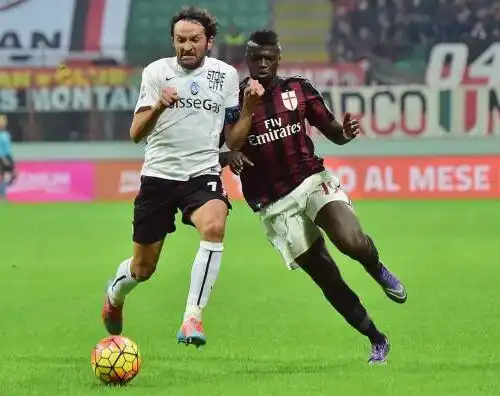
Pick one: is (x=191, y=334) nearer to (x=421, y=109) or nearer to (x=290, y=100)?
(x=290, y=100)

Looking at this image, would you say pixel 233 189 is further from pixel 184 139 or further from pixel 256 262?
pixel 184 139

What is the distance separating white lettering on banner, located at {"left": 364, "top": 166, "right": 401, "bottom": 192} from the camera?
2266 cm

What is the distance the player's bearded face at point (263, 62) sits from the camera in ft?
22.2

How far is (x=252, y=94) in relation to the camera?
6352 millimetres

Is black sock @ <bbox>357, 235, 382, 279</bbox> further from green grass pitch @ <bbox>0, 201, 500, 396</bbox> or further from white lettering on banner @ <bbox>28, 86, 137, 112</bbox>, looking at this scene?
white lettering on banner @ <bbox>28, 86, 137, 112</bbox>

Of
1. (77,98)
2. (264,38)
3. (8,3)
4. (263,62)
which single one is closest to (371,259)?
(263,62)

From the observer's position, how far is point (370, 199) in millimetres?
22375

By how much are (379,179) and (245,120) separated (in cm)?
1638

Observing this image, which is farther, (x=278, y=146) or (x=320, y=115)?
(x=320, y=115)

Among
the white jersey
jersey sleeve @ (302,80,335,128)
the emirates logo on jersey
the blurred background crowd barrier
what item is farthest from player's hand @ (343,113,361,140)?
the emirates logo on jersey

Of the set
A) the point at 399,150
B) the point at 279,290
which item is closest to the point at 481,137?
the point at 399,150

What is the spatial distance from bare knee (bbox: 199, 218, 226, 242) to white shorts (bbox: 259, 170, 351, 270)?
22.1 inches

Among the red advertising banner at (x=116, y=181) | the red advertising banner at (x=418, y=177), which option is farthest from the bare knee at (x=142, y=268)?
the red advertising banner at (x=116, y=181)

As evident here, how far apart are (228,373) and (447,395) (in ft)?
4.41
